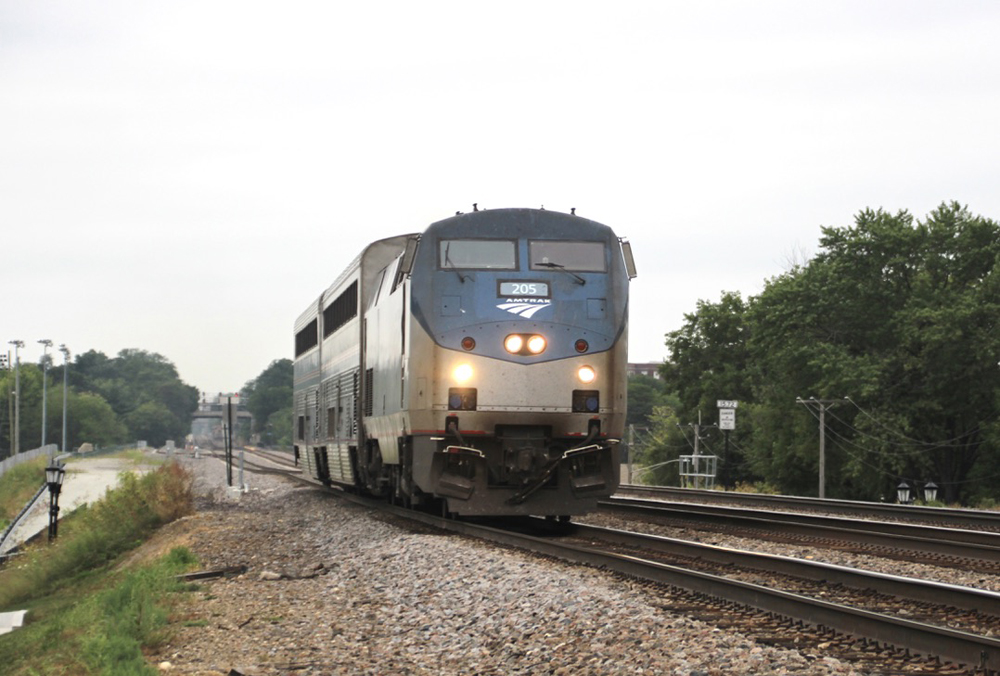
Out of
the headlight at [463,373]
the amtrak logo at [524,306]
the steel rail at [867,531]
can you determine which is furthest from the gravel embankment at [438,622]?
the steel rail at [867,531]

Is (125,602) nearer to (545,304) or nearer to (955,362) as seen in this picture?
(545,304)

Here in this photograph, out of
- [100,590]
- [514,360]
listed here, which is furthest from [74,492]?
[514,360]

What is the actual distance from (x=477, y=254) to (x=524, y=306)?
3.27 ft

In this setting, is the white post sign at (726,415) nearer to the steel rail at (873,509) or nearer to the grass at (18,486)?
the steel rail at (873,509)

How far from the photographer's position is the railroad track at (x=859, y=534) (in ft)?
43.2

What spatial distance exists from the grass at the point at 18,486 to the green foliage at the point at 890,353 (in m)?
35.3

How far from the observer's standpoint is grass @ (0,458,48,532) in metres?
61.1

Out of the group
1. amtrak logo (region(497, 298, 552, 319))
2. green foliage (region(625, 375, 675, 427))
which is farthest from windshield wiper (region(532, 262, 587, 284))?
green foliage (region(625, 375, 675, 427))

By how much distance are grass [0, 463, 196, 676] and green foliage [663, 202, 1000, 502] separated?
93.1ft

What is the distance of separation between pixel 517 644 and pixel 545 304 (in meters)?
7.73

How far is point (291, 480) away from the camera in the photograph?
140 ft

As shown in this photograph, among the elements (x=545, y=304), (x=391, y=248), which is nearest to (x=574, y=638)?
(x=545, y=304)

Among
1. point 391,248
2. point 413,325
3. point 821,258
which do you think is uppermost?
point 821,258

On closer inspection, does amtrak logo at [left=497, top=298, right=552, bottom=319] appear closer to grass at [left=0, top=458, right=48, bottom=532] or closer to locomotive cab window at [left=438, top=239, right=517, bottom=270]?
locomotive cab window at [left=438, top=239, right=517, bottom=270]
